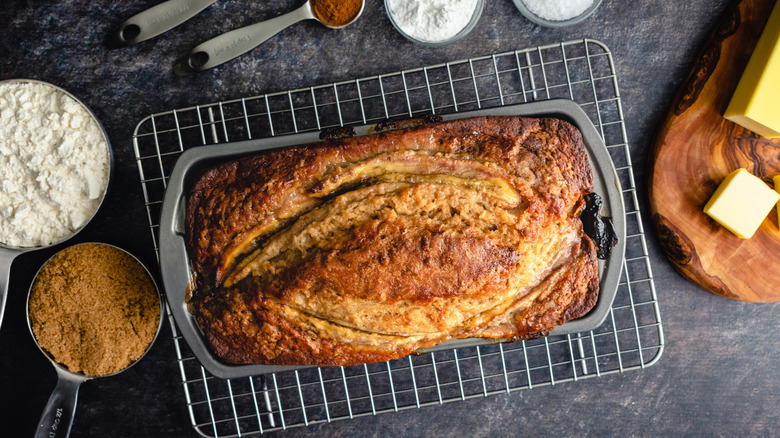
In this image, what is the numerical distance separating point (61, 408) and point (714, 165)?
3.18 meters

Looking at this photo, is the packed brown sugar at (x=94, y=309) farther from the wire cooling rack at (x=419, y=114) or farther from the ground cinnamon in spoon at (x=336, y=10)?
the ground cinnamon in spoon at (x=336, y=10)

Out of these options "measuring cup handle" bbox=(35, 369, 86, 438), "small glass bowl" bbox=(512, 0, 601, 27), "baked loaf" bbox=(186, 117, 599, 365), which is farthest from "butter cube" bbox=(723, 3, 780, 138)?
"measuring cup handle" bbox=(35, 369, 86, 438)

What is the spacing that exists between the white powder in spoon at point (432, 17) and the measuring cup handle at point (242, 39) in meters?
0.42

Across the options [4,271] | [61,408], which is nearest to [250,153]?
[4,271]

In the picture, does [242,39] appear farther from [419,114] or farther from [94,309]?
[94,309]

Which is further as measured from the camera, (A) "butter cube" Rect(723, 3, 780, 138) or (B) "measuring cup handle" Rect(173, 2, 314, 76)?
(B) "measuring cup handle" Rect(173, 2, 314, 76)

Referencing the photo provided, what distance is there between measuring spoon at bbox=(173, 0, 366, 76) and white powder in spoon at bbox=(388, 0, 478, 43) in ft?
0.67

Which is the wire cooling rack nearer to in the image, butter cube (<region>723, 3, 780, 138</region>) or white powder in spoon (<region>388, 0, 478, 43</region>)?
white powder in spoon (<region>388, 0, 478, 43</region>)

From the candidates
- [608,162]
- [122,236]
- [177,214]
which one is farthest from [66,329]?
[608,162]

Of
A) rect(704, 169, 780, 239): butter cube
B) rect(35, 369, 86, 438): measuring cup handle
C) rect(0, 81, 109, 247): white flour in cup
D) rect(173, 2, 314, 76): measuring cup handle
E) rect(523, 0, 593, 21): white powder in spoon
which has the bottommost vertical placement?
rect(35, 369, 86, 438): measuring cup handle

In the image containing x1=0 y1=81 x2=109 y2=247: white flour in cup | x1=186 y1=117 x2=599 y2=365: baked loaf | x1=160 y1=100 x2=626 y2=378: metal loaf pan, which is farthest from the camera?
x1=0 y1=81 x2=109 y2=247: white flour in cup

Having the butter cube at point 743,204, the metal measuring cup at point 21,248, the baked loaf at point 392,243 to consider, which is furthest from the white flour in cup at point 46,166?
the butter cube at point 743,204

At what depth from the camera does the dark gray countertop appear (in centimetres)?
236

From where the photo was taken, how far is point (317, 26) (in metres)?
2.37
